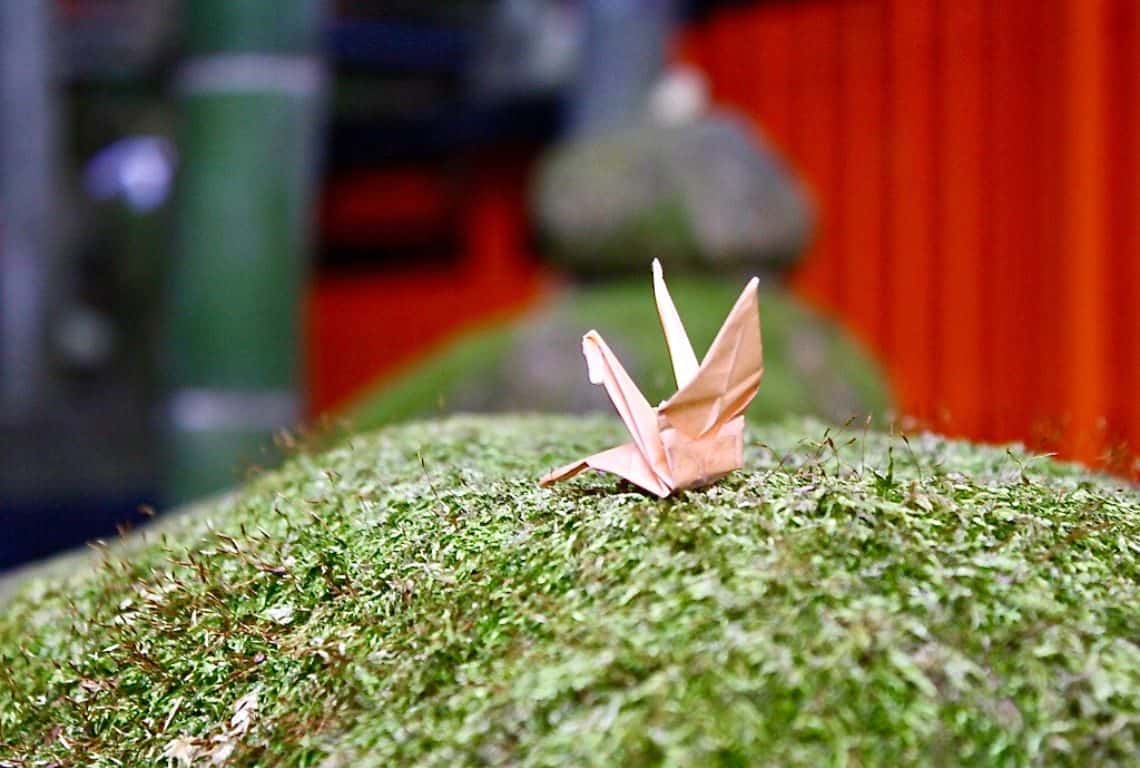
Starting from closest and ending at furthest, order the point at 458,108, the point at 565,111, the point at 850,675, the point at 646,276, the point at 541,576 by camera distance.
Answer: the point at 850,675 < the point at 541,576 < the point at 646,276 < the point at 565,111 < the point at 458,108

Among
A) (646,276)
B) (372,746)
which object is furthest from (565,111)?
(372,746)

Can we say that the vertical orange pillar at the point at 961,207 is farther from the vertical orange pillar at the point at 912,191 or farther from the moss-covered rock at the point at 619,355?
the moss-covered rock at the point at 619,355

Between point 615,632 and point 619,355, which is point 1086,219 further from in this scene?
point 615,632

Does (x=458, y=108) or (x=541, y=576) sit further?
(x=458, y=108)

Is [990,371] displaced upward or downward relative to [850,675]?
downward

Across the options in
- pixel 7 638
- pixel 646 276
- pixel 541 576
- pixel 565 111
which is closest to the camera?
pixel 541 576

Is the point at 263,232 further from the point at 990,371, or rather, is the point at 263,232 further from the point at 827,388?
the point at 990,371
